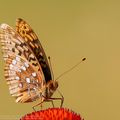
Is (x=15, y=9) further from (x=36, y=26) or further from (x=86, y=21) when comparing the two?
(x=86, y=21)

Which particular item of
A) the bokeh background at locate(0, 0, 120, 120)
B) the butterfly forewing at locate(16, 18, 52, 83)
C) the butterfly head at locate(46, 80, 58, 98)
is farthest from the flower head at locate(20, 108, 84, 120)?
the bokeh background at locate(0, 0, 120, 120)

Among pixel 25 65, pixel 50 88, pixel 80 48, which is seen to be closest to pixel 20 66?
pixel 25 65

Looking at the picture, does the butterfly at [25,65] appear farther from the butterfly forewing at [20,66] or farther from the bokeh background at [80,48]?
the bokeh background at [80,48]

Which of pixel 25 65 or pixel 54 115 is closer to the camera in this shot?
pixel 54 115

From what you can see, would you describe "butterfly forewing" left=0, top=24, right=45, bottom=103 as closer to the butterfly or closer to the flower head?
the butterfly

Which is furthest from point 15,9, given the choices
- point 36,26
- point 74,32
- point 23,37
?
point 23,37

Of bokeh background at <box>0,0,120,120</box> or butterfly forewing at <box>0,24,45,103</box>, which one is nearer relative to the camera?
butterfly forewing at <box>0,24,45,103</box>

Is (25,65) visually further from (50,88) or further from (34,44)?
(50,88)

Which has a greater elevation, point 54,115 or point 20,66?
point 20,66

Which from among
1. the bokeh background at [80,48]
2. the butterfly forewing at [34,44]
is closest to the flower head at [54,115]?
the butterfly forewing at [34,44]
